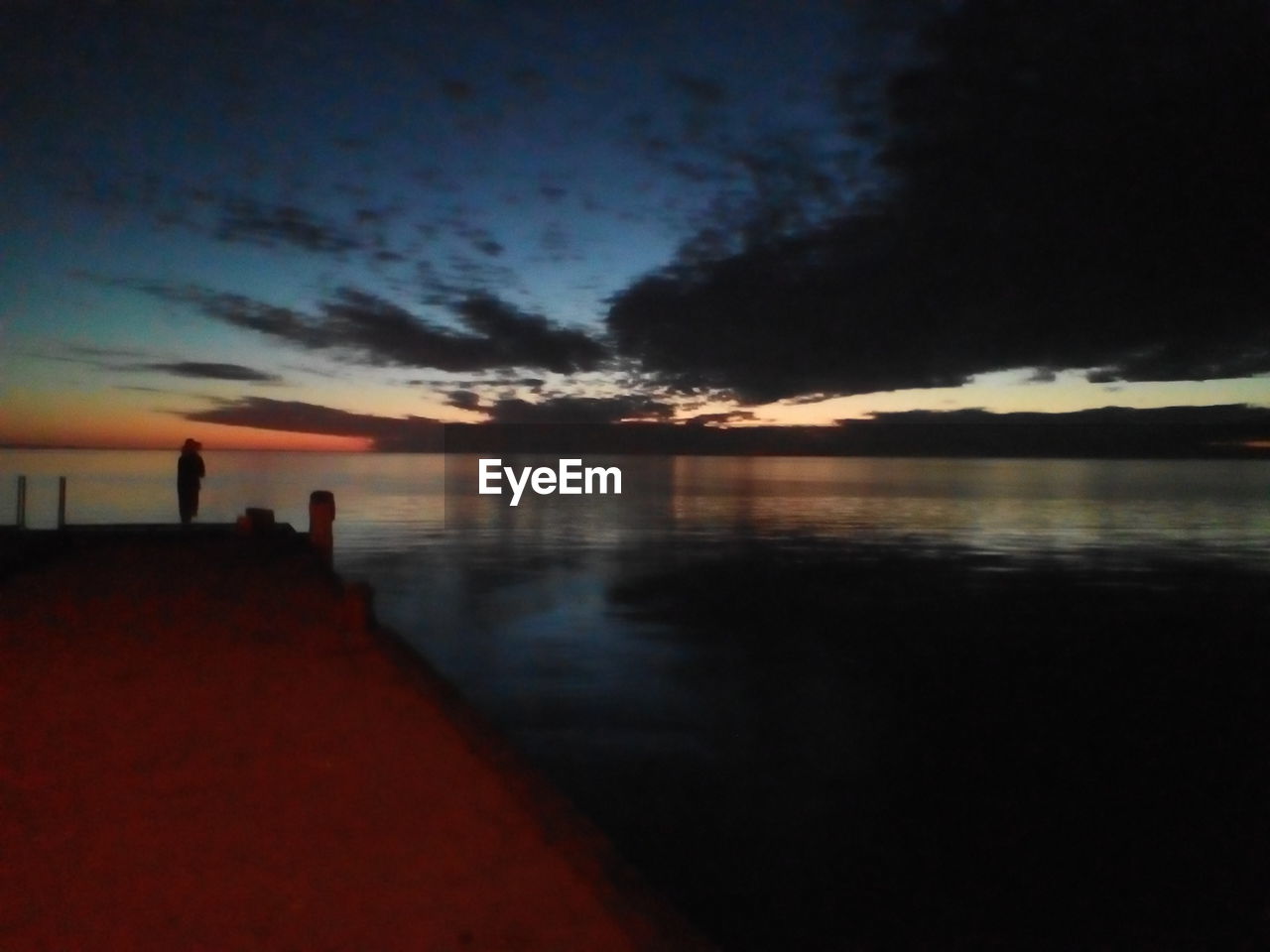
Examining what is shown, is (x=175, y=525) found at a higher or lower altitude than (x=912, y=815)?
higher

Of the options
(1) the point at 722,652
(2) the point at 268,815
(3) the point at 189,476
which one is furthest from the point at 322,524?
(2) the point at 268,815

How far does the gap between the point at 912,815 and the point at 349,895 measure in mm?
6591

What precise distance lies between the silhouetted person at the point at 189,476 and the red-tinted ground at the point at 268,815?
11.8 m

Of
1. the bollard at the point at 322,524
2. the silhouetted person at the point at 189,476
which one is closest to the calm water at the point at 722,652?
the bollard at the point at 322,524

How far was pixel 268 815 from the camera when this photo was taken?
5785 mm

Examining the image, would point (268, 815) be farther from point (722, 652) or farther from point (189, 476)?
point (189, 476)

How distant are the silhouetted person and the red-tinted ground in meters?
11.8

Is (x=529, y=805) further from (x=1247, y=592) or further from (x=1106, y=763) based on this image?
(x=1247, y=592)

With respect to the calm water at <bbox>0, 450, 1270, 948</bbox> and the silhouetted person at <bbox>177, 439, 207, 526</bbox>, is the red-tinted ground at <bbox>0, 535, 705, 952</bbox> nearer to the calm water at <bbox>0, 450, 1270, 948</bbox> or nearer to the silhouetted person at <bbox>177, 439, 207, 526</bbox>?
the calm water at <bbox>0, 450, 1270, 948</bbox>

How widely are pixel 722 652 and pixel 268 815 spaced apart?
12626 mm

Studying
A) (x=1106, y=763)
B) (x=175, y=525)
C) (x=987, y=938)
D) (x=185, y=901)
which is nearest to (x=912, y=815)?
(x=987, y=938)

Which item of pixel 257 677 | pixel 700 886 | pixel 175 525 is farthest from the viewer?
pixel 175 525

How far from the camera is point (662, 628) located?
20.1 metres

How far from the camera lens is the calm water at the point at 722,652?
9008 millimetres
